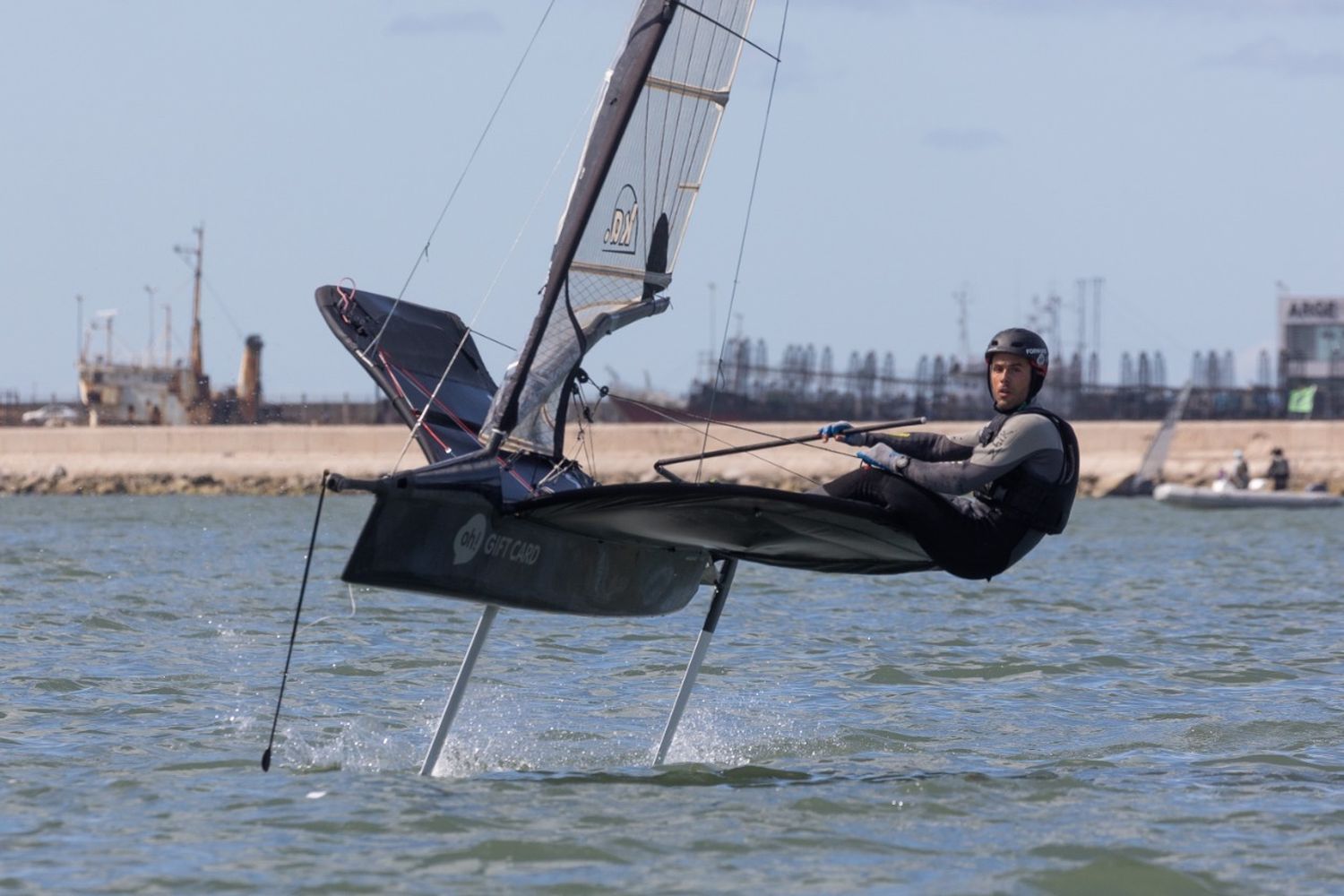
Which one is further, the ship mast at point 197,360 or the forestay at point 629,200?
the ship mast at point 197,360

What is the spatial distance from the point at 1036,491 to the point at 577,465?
175 cm

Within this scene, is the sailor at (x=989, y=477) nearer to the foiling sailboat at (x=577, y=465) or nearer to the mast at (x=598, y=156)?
the foiling sailboat at (x=577, y=465)

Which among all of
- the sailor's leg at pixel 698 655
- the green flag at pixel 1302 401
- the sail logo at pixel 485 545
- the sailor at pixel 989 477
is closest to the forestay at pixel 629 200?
the sail logo at pixel 485 545

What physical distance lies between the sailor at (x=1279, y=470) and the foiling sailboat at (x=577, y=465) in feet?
103

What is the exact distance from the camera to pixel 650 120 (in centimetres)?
770

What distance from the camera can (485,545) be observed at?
262 inches

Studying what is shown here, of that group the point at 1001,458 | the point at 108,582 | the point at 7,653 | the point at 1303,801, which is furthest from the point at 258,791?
the point at 108,582

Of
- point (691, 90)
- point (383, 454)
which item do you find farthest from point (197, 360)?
point (691, 90)

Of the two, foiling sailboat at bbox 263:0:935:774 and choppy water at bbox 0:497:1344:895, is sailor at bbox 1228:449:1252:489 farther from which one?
foiling sailboat at bbox 263:0:935:774

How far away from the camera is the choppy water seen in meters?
5.74

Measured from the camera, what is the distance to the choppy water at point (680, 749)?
574 centimetres

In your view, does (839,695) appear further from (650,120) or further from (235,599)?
(235,599)

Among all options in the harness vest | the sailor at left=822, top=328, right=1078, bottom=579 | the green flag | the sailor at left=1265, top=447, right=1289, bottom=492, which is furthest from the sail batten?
the green flag

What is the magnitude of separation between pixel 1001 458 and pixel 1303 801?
154 cm
